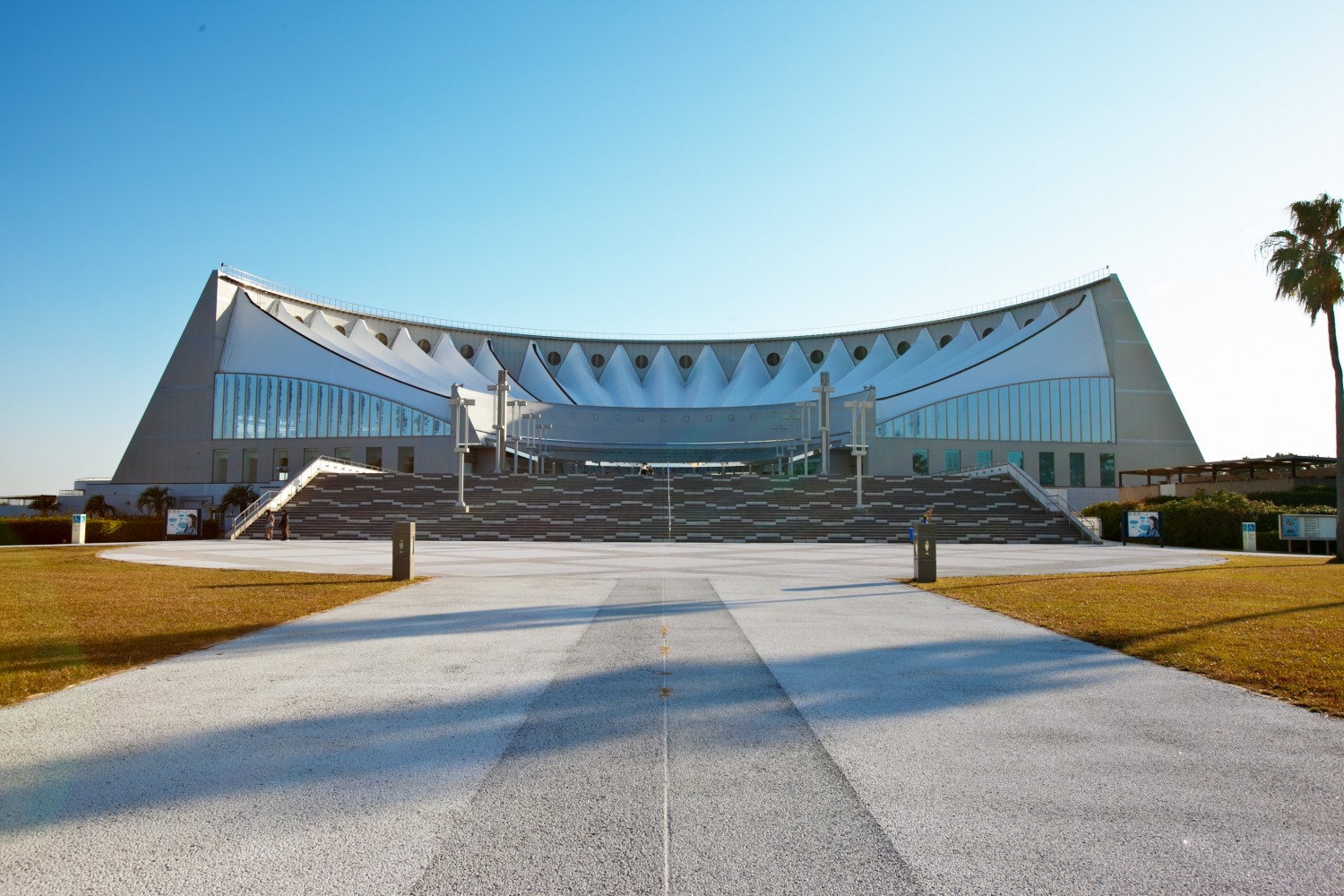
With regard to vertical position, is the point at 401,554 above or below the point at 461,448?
below

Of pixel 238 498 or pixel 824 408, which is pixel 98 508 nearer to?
pixel 238 498

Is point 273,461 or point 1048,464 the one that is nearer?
point 1048,464

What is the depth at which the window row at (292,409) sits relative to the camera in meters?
46.4

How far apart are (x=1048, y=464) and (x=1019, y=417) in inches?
121

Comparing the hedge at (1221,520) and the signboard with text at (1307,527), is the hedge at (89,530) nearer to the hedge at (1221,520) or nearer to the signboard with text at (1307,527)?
the hedge at (1221,520)

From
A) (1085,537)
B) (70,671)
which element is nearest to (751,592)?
(70,671)

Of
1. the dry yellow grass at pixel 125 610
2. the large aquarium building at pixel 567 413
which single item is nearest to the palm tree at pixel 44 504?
the large aquarium building at pixel 567 413

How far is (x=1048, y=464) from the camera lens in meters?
45.6

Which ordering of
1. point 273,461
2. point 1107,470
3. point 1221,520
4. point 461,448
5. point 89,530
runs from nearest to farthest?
point 1221,520 < point 89,530 < point 461,448 < point 1107,470 < point 273,461

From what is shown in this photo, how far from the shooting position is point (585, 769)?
3809 millimetres

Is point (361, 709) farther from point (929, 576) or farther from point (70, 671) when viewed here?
point (929, 576)

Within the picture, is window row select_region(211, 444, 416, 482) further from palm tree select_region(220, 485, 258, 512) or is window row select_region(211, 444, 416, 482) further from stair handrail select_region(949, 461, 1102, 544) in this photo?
stair handrail select_region(949, 461, 1102, 544)

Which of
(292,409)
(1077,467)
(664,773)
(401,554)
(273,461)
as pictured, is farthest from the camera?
(292,409)

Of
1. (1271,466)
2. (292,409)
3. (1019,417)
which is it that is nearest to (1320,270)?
(1271,466)
